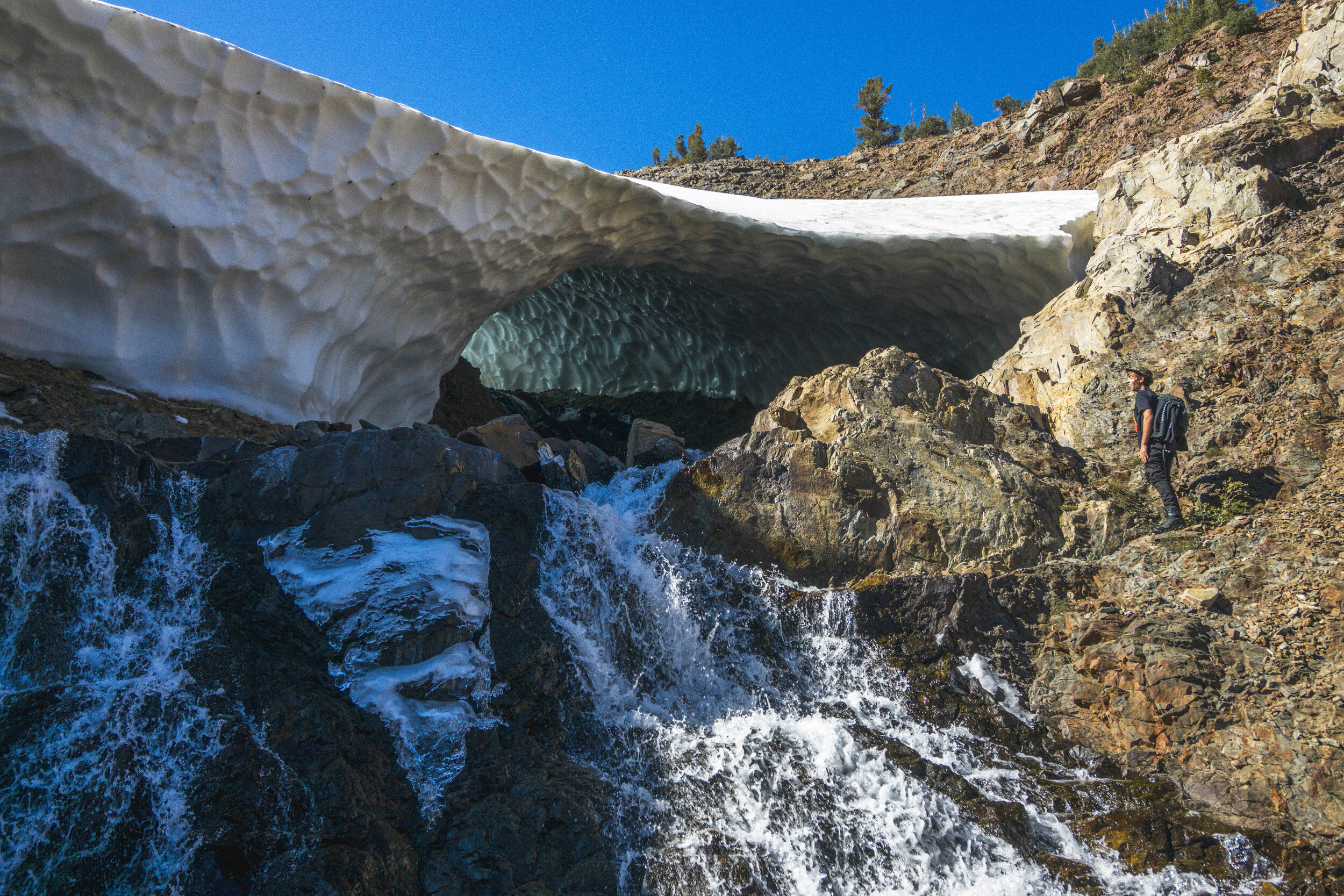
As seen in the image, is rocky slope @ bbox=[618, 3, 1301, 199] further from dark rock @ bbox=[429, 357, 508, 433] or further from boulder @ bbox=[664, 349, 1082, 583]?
boulder @ bbox=[664, 349, 1082, 583]

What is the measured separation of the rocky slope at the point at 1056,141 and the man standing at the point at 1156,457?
35.4ft

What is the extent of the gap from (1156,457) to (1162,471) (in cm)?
9

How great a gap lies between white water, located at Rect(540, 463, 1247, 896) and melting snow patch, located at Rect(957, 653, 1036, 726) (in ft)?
0.15

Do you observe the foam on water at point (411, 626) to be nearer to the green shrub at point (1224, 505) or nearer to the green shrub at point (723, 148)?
the green shrub at point (1224, 505)

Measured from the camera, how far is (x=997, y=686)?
16.3 ft

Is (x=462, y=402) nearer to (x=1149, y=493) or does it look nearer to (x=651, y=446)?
(x=651, y=446)

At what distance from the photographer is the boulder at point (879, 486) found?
5.69 m

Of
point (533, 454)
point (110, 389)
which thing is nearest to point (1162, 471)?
point (533, 454)

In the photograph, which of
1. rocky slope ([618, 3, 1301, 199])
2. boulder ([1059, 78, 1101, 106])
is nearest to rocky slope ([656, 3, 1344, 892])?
rocky slope ([618, 3, 1301, 199])

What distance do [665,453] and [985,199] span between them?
604cm

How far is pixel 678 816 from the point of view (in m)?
4.12

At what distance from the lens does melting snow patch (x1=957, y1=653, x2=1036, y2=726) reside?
4.82m

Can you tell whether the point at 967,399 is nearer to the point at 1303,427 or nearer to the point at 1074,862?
the point at 1303,427

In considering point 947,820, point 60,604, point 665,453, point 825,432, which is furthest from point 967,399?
point 60,604
